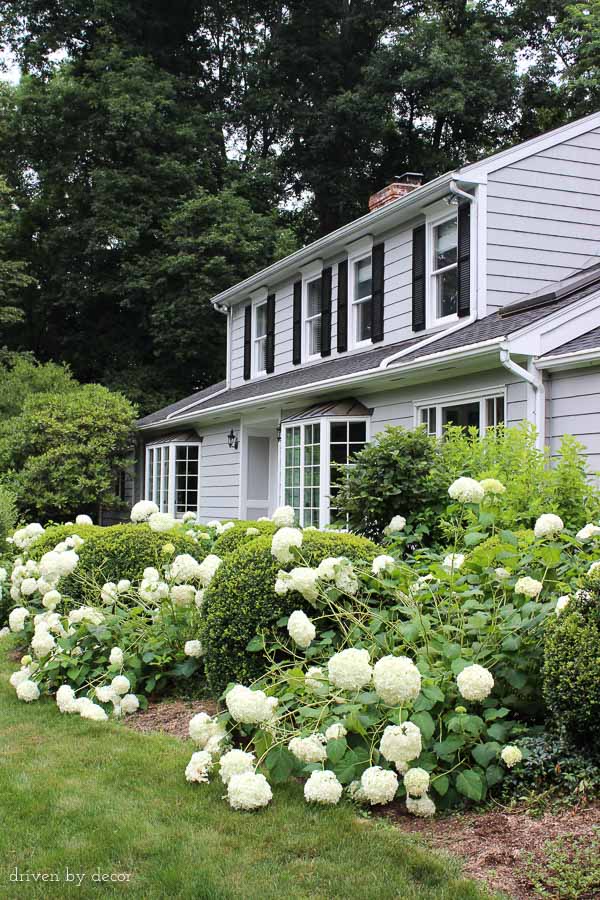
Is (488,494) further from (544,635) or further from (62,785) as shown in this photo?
(62,785)

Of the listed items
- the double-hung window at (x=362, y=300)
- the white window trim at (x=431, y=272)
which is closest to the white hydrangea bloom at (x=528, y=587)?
the white window trim at (x=431, y=272)

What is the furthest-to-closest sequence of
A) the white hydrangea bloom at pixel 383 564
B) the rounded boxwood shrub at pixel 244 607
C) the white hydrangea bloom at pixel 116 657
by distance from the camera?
the white hydrangea bloom at pixel 116 657 < the rounded boxwood shrub at pixel 244 607 < the white hydrangea bloom at pixel 383 564

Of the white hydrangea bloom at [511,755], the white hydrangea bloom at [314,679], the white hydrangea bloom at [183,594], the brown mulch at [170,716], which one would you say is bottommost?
the brown mulch at [170,716]

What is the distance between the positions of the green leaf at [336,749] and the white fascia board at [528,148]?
802 cm

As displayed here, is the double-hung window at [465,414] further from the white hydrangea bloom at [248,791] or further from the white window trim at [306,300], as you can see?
the white hydrangea bloom at [248,791]

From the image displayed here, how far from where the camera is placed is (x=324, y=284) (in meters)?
13.6

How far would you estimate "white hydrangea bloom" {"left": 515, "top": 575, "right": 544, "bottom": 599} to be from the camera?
3770 millimetres

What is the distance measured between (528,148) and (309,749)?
29.5ft

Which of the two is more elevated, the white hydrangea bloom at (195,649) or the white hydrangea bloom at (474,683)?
the white hydrangea bloom at (474,683)

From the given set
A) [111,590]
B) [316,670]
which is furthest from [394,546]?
[111,590]

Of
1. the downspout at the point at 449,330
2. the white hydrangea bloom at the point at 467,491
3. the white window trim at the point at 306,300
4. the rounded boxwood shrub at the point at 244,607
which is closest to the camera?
the white hydrangea bloom at the point at 467,491

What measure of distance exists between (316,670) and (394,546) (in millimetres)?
1424

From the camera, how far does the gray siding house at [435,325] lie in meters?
8.12

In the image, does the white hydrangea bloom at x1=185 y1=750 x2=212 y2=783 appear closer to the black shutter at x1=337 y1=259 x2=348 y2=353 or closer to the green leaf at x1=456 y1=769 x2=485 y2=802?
the green leaf at x1=456 y1=769 x2=485 y2=802
